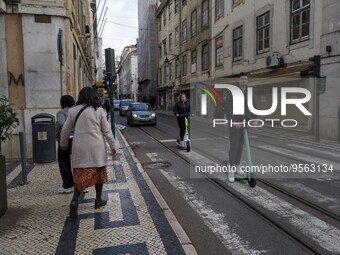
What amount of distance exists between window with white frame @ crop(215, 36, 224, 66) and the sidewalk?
2141cm

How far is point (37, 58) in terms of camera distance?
29.3 feet

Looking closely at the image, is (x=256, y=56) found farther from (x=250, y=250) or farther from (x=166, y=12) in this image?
(x=166, y=12)

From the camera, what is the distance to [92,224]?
4.26m

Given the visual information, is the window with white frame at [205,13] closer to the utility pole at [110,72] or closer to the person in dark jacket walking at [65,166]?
the utility pole at [110,72]

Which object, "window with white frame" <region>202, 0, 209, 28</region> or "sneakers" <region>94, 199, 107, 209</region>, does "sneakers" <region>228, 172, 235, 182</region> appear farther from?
"window with white frame" <region>202, 0, 209, 28</region>

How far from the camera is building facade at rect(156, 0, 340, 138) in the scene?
13.7m

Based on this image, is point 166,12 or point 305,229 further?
point 166,12

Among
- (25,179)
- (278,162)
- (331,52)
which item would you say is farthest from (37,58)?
(331,52)

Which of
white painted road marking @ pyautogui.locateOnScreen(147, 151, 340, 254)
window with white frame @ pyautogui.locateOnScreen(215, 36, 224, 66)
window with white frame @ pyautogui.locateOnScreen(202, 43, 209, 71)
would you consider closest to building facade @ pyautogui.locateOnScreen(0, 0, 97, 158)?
white painted road marking @ pyautogui.locateOnScreen(147, 151, 340, 254)

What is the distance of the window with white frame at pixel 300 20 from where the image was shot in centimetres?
1534

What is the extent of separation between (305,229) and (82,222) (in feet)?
8.99

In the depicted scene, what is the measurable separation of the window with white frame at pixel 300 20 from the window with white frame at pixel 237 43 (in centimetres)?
604

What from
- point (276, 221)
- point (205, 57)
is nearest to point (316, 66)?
point (276, 221)

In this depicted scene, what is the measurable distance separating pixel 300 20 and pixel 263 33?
140 inches
